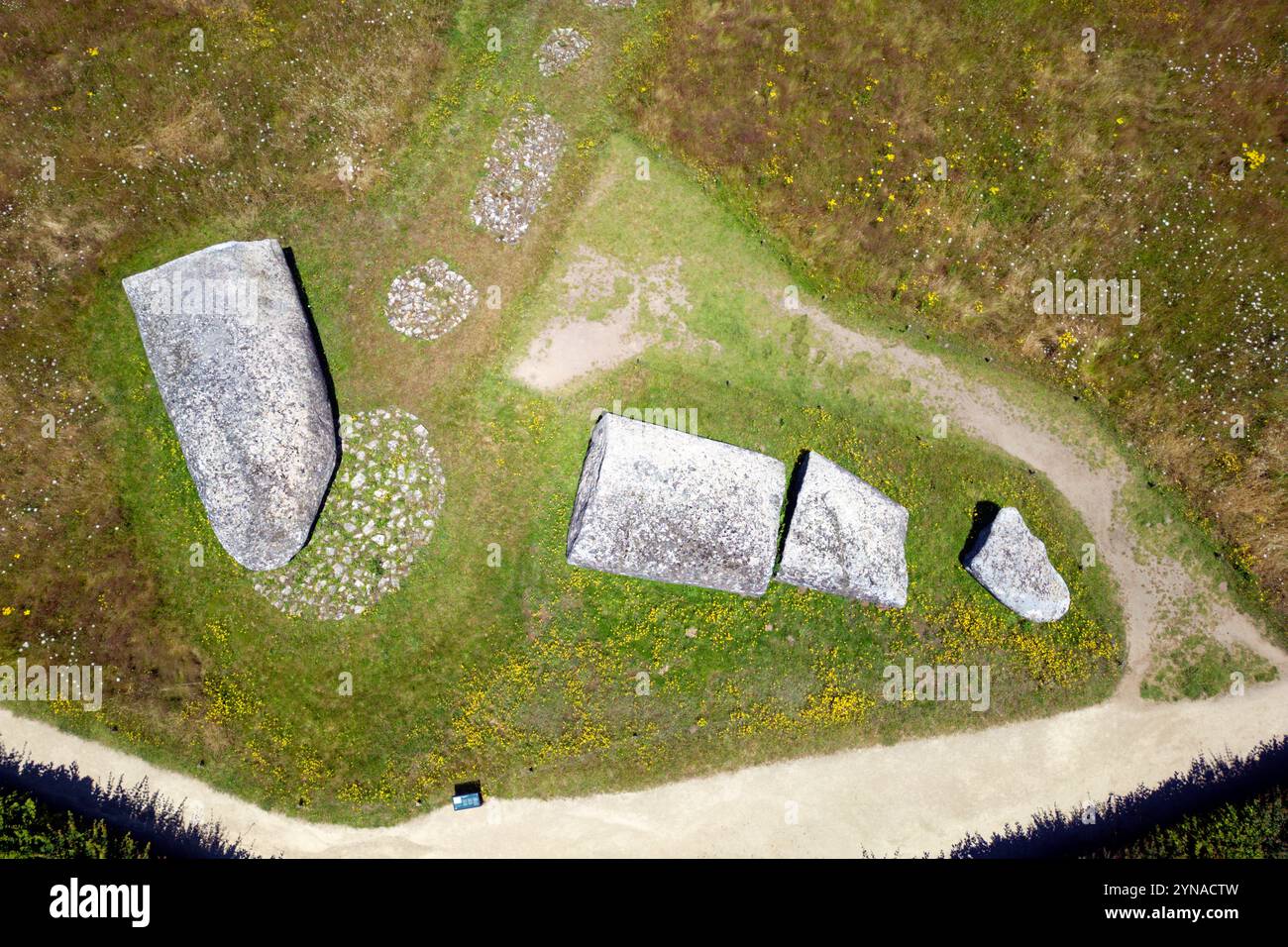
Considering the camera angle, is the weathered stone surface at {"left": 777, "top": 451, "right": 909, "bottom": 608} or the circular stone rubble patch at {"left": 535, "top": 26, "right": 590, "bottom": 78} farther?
the circular stone rubble patch at {"left": 535, "top": 26, "right": 590, "bottom": 78}

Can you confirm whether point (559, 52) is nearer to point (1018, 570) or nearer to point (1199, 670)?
point (1018, 570)

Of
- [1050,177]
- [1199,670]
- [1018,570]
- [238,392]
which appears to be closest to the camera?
[238,392]

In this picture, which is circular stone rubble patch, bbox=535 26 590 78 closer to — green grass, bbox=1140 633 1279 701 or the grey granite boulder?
the grey granite boulder

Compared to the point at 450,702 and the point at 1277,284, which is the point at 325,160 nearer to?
the point at 450,702

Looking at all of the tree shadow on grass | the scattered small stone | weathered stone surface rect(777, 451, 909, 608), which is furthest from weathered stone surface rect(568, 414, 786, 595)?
the tree shadow on grass

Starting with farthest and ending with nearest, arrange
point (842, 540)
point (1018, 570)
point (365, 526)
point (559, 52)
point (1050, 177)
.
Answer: point (1050, 177) → point (559, 52) → point (1018, 570) → point (365, 526) → point (842, 540)

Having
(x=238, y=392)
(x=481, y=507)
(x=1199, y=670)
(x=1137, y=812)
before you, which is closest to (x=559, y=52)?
(x=238, y=392)
